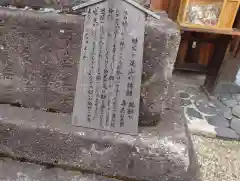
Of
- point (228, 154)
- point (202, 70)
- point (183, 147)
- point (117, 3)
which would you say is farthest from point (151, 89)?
point (202, 70)

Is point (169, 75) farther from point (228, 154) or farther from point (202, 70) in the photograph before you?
point (202, 70)

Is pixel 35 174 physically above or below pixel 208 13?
below

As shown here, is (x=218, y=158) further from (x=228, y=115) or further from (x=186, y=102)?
(x=186, y=102)

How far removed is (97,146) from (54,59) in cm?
53

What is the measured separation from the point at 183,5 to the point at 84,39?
2205mm

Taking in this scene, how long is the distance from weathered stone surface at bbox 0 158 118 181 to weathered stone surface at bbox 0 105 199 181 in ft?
0.18

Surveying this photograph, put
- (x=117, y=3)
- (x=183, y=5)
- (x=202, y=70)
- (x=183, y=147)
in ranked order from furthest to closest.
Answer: (x=202, y=70) < (x=183, y=5) < (x=183, y=147) < (x=117, y=3)

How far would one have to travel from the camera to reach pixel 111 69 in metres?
1.28

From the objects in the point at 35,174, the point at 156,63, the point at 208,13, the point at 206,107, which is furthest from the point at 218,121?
the point at 35,174

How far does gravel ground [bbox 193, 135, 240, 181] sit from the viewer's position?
2.27m

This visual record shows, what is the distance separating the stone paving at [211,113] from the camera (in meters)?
2.81

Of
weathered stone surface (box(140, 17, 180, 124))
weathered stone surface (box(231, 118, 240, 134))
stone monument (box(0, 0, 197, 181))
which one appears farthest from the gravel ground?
weathered stone surface (box(140, 17, 180, 124))

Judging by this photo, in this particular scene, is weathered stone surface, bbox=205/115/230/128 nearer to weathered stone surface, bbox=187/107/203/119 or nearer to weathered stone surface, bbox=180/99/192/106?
weathered stone surface, bbox=187/107/203/119

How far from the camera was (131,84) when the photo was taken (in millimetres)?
1277
